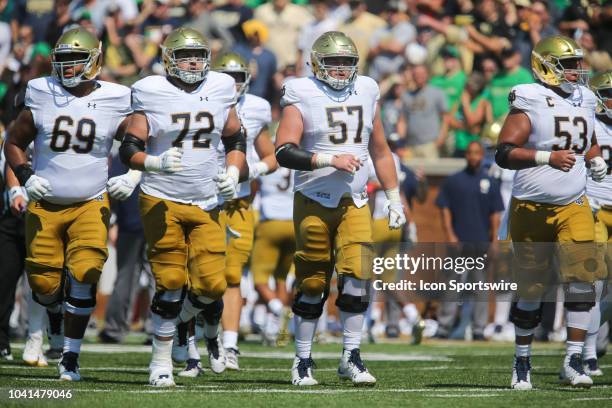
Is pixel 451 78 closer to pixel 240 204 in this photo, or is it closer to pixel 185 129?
pixel 240 204

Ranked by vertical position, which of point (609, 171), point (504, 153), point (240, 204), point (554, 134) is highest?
point (554, 134)

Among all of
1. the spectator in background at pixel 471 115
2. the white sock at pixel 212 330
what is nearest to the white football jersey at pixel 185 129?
the white sock at pixel 212 330

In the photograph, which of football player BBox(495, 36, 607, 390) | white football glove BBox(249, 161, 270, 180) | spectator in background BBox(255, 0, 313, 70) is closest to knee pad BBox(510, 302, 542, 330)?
football player BBox(495, 36, 607, 390)

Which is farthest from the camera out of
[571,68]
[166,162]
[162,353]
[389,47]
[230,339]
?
[389,47]

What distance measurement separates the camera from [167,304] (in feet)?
26.0

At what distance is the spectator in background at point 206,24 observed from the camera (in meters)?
16.4

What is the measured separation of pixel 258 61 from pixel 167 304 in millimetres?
8485

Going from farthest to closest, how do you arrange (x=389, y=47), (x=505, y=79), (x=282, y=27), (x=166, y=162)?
(x=282, y=27), (x=389, y=47), (x=505, y=79), (x=166, y=162)

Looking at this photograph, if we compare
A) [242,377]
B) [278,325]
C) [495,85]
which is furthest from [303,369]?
[495,85]

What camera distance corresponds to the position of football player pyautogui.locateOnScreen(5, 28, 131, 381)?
8.19m

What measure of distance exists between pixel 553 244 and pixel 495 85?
759 cm

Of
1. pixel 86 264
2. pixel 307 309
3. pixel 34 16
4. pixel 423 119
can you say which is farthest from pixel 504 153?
pixel 34 16

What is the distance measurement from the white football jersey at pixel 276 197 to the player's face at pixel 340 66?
14.5 ft

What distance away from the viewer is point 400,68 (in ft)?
53.9
